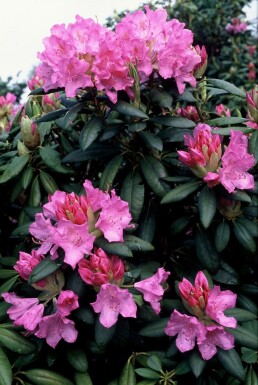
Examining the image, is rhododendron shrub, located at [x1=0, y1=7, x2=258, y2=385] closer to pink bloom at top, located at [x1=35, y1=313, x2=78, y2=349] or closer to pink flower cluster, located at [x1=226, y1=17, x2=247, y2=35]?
pink bloom at top, located at [x1=35, y1=313, x2=78, y2=349]

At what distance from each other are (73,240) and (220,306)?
1.30ft

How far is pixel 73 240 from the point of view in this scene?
1.34 m

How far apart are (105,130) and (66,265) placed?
1.38 feet

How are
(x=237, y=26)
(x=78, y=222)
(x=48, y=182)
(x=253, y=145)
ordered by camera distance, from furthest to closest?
1. (x=237, y=26)
2. (x=48, y=182)
3. (x=253, y=145)
4. (x=78, y=222)

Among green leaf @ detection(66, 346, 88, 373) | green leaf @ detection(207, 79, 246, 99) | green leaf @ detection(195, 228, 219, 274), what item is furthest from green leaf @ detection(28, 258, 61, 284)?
green leaf @ detection(207, 79, 246, 99)

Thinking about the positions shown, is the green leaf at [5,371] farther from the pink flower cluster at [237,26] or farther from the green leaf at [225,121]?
the pink flower cluster at [237,26]

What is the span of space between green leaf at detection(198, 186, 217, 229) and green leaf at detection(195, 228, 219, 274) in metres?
0.15

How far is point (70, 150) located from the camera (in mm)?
1789

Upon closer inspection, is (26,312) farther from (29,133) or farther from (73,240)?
(29,133)

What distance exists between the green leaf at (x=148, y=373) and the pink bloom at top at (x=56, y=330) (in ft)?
0.62

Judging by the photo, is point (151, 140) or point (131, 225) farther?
point (151, 140)

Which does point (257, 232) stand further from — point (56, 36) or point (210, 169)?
point (56, 36)

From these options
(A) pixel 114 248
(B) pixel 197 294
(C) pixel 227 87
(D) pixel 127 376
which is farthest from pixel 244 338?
(C) pixel 227 87

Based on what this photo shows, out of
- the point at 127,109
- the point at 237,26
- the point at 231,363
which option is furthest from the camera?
the point at 237,26
